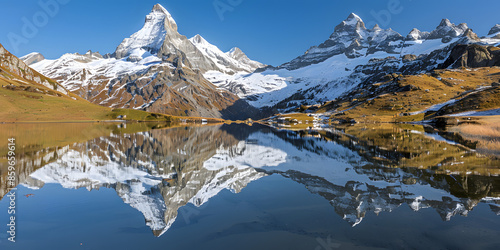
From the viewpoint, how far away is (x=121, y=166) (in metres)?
29.1

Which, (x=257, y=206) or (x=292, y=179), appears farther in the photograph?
(x=292, y=179)

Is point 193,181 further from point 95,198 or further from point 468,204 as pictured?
point 468,204

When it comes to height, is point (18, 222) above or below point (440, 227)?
below

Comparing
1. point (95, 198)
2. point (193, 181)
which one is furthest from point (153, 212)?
point (193, 181)

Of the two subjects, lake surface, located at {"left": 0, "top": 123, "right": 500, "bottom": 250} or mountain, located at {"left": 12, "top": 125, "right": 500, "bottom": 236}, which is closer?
lake surface, located at {"left": 0, "top": 123, "right": 500, "bottom": 250}

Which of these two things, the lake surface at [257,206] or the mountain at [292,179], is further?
the mountain at [292,179]

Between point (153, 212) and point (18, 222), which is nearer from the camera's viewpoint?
point (18, 222)

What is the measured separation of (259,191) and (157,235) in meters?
9.34

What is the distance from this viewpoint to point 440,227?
497 inches

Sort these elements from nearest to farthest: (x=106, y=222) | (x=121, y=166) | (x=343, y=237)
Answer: (x=343, y=237)
(x=106, y=222)
(x=121, y=166)

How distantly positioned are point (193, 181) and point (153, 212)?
7.87 metres

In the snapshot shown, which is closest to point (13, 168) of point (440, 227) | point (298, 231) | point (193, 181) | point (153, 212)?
point (193, 181)

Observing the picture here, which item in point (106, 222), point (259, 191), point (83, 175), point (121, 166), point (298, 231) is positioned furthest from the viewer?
point (121, 166)

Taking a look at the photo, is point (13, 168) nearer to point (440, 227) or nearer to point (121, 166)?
point (121, 166)
